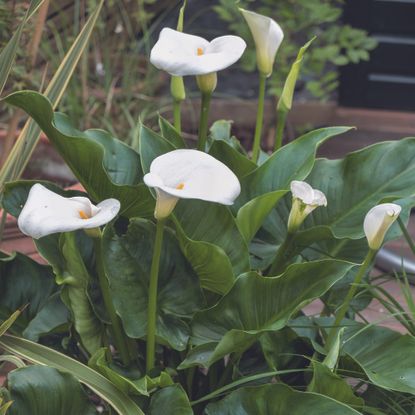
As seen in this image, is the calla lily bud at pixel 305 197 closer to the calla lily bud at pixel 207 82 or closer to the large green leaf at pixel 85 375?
the calla lily bud at pixel 207 82

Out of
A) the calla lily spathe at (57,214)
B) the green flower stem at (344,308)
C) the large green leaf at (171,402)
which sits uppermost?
the calla lily spathe at (57,214)

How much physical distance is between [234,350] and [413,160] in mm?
403

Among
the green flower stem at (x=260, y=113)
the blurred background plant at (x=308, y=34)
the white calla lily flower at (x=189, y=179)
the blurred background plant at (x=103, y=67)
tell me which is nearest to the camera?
the white calla lily flower at (x=189, y=179)

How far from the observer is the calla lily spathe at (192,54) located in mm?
992

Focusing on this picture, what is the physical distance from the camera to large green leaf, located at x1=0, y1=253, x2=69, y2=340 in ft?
4.07

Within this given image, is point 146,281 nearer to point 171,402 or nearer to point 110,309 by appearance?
point 110,309

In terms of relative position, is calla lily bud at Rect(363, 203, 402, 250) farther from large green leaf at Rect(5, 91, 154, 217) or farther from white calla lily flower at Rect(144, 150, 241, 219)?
large green leaf at Rect(5, 91, 154, 217)

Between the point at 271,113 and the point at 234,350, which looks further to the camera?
the point at 271,113

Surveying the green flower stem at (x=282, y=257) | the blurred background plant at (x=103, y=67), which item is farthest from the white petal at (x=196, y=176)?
the blurred background plant at (x=103, y=67)

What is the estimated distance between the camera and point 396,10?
3.22m

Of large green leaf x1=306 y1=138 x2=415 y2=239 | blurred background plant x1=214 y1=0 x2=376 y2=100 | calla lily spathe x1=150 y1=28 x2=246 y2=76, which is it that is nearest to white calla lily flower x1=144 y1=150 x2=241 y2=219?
calla lily spathe x1=150 y1=28 x2=246 y2=76

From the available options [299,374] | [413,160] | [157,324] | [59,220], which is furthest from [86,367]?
[413,160]

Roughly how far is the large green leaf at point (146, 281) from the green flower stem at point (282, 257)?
120mm

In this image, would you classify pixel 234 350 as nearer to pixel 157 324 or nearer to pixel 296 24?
pixel 157 324
